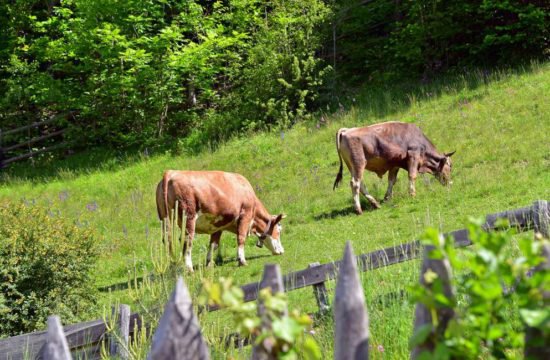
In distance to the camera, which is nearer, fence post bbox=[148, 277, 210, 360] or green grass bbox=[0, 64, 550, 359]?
fence post bbox=[148, 277, 210, 360]

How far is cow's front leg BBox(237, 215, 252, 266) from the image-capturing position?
40.5 feet

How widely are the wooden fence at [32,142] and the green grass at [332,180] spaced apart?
6.94 ft

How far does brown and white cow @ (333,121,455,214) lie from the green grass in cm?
33

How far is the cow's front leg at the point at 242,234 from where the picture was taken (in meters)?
12.4

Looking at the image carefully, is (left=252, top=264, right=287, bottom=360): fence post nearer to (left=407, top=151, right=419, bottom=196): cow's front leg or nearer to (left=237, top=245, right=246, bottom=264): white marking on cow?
(left=237, top=245, right=246, bottom=264): white marking on cow

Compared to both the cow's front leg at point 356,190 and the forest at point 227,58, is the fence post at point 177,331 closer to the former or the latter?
the cow's front leg at point 356,190

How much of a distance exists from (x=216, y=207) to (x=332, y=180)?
459cm

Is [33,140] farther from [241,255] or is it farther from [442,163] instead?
[442,163]

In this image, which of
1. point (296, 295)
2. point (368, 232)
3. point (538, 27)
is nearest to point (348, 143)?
point (368, 232)

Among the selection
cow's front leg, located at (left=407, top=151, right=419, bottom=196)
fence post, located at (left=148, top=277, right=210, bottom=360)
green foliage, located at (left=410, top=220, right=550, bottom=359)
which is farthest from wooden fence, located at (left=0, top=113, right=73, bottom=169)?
green foliage, located at (left=410, top=220, right=550, bottom=359)

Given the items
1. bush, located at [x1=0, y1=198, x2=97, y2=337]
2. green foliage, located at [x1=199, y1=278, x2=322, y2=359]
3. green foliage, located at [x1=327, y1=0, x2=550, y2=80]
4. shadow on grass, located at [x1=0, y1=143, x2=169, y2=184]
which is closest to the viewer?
Result: green foliage, located at [x1=199, y1=278, x2=322, y2=359]

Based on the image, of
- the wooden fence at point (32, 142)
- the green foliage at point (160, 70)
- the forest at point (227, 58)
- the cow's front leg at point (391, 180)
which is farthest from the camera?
the wooden fence at point (32, 142)

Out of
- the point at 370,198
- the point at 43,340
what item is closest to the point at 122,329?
the point at 43,340

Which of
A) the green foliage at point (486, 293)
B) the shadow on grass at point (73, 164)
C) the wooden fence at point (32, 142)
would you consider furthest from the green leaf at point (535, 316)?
the wooden fence at point (32, 142)
